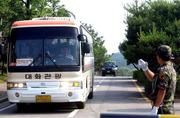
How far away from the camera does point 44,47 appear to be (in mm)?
17703

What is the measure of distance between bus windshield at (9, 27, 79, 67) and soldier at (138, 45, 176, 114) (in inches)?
379

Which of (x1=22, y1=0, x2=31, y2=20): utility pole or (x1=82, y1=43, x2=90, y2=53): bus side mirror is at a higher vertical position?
(x1=22, y1=0, x2=31, y2=20): utility pole

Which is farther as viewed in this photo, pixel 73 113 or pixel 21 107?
pixel 21 107

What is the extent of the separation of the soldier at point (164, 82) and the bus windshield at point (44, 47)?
9624 mm

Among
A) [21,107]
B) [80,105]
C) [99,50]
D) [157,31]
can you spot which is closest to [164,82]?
[80,105]

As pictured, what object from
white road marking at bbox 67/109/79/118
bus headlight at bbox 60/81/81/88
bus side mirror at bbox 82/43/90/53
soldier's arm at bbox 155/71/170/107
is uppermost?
bus side mirror at bbox 82/43/90/53

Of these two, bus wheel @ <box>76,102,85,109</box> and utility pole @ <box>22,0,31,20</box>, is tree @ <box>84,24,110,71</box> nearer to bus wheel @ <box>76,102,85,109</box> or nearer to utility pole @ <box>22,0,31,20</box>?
utility pole @ <box>22,0,31,20</box>

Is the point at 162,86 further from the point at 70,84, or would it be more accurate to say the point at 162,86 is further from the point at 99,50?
the point at 99,50

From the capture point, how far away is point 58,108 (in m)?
19.6

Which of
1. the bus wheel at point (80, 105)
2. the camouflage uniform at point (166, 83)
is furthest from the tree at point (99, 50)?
the camouflage uniform at point (166, 83)

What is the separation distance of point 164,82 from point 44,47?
10.2m

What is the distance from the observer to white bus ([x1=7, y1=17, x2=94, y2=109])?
56.7 ft

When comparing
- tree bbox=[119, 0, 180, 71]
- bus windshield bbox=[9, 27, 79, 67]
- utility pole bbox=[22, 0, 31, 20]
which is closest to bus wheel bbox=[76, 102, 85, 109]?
bus windshield bbox=[9, 27, 79, 67]

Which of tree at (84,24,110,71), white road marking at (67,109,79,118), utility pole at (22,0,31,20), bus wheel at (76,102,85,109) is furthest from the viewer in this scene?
tree at (84,24,110,71)
